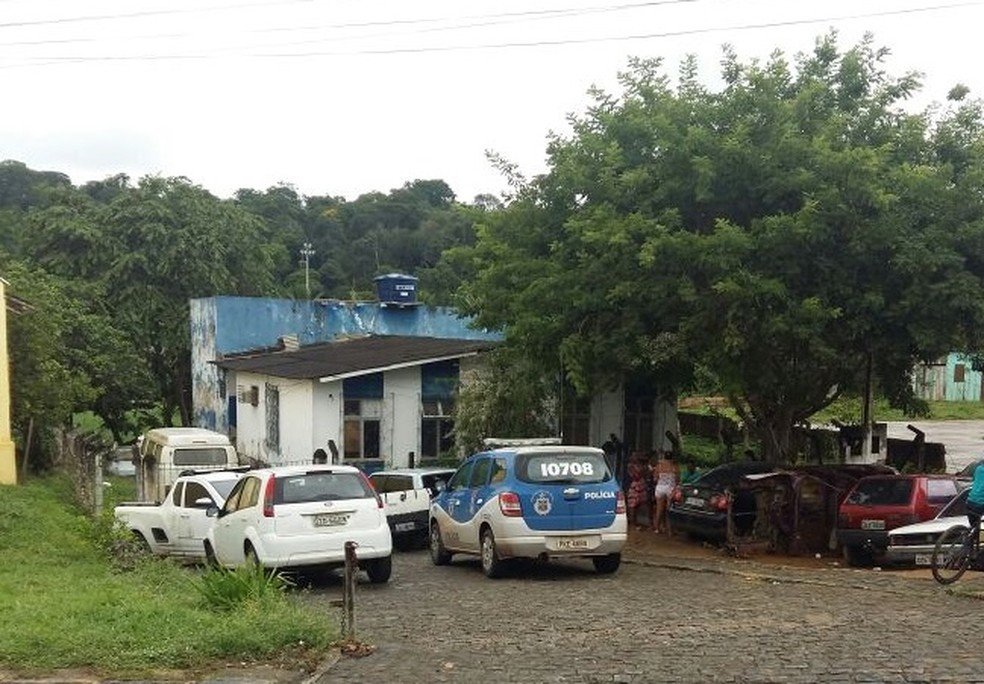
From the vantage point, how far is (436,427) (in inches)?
1161

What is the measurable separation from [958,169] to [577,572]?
32.4 ft

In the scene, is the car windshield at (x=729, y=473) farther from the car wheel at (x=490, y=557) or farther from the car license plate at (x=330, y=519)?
the car license plate at (x=330, y=519)

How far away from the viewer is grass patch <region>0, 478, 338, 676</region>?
8.02m

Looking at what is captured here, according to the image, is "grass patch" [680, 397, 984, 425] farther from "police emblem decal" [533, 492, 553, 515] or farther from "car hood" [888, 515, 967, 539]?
"police emblem decal" [533, 492, 553, 515]

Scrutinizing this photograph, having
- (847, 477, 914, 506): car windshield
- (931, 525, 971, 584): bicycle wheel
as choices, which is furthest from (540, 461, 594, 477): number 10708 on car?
(847, 477, 914, 506): car windshield

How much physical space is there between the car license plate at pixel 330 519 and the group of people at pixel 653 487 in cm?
876

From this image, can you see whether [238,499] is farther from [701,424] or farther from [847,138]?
[701,424]

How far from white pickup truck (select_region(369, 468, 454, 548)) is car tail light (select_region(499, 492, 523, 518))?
5.37 metres

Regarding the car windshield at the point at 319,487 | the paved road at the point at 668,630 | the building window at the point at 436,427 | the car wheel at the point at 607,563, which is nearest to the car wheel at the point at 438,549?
the paved road at the point at 668,630

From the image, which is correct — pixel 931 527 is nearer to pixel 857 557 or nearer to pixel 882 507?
pixel 882 507

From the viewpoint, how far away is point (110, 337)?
118 feet

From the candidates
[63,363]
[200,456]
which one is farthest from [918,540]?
[63,363]

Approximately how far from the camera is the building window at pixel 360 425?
28.5 m

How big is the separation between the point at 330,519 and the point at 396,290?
29.1 meters
